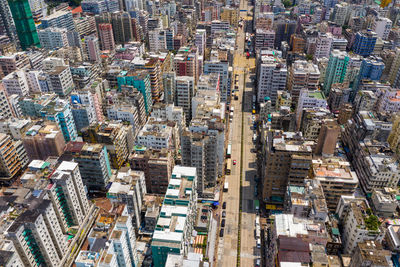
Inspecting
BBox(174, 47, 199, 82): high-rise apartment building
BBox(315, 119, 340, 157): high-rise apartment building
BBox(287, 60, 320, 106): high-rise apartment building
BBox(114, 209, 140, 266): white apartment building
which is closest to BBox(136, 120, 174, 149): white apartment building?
BBox(114, 209, 140, 266): white apartment building

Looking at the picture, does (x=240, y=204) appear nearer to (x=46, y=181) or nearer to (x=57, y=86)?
(x=46, y=181)

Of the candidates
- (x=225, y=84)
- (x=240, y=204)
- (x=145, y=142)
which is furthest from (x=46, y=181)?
(x=225, y=84)

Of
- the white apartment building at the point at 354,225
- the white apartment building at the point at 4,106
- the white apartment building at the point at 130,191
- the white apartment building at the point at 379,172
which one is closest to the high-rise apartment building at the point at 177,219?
the white apartment building at the point at 130,191

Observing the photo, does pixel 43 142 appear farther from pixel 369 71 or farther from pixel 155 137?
pixel 369 71

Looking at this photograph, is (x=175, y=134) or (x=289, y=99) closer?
(x=175, y=134)

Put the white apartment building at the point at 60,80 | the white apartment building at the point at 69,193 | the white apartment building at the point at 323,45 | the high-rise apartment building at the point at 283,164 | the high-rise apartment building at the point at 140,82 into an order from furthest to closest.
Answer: the white apartment building at the point at 323,45 → the white apartment building at the point at 60,80 → the high-rise apartment building at the point at 140,82 → the high-rise apartment building at the point at 283,164 → the white apartment building at the point at 69,193

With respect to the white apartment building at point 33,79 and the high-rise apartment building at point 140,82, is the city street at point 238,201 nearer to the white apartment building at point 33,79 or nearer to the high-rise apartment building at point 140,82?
the high-rise apartment building at point 140,82
